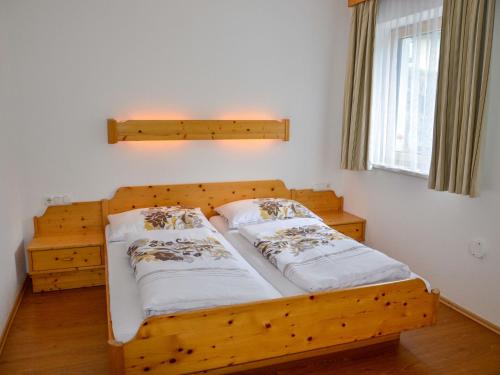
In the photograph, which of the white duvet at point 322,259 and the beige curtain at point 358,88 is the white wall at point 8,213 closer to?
the white duvet at point 322,259

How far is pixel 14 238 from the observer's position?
3094 mm

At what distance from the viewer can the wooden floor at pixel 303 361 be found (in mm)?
2371

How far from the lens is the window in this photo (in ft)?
10.3

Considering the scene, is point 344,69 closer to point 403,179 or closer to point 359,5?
point 359,5

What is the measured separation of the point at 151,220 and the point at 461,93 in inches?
89.3

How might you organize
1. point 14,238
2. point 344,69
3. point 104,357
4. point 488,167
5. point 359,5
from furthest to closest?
point 344,69, point 359,5, point 14,238, point 488,167, point 104,357

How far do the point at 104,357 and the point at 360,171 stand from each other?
265cm

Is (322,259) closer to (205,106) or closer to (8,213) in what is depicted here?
(205,106)

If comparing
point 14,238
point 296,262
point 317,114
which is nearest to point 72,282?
point 14,238

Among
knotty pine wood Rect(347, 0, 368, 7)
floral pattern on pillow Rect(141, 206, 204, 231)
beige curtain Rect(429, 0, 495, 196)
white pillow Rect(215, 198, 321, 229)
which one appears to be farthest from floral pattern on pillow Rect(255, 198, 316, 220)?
knotty pine wood Rect(347, 0, 368, 7)

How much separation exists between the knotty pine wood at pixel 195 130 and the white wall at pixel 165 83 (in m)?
0.12

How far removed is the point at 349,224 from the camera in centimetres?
394

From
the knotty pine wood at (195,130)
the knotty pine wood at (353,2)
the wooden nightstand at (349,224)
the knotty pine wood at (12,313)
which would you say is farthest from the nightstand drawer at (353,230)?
the knotty pine wood at (12,313)

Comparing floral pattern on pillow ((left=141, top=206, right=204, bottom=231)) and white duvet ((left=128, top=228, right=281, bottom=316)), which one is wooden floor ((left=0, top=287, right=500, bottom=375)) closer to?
white duvet ((left=128, top=228, right=281, bottom=316))
